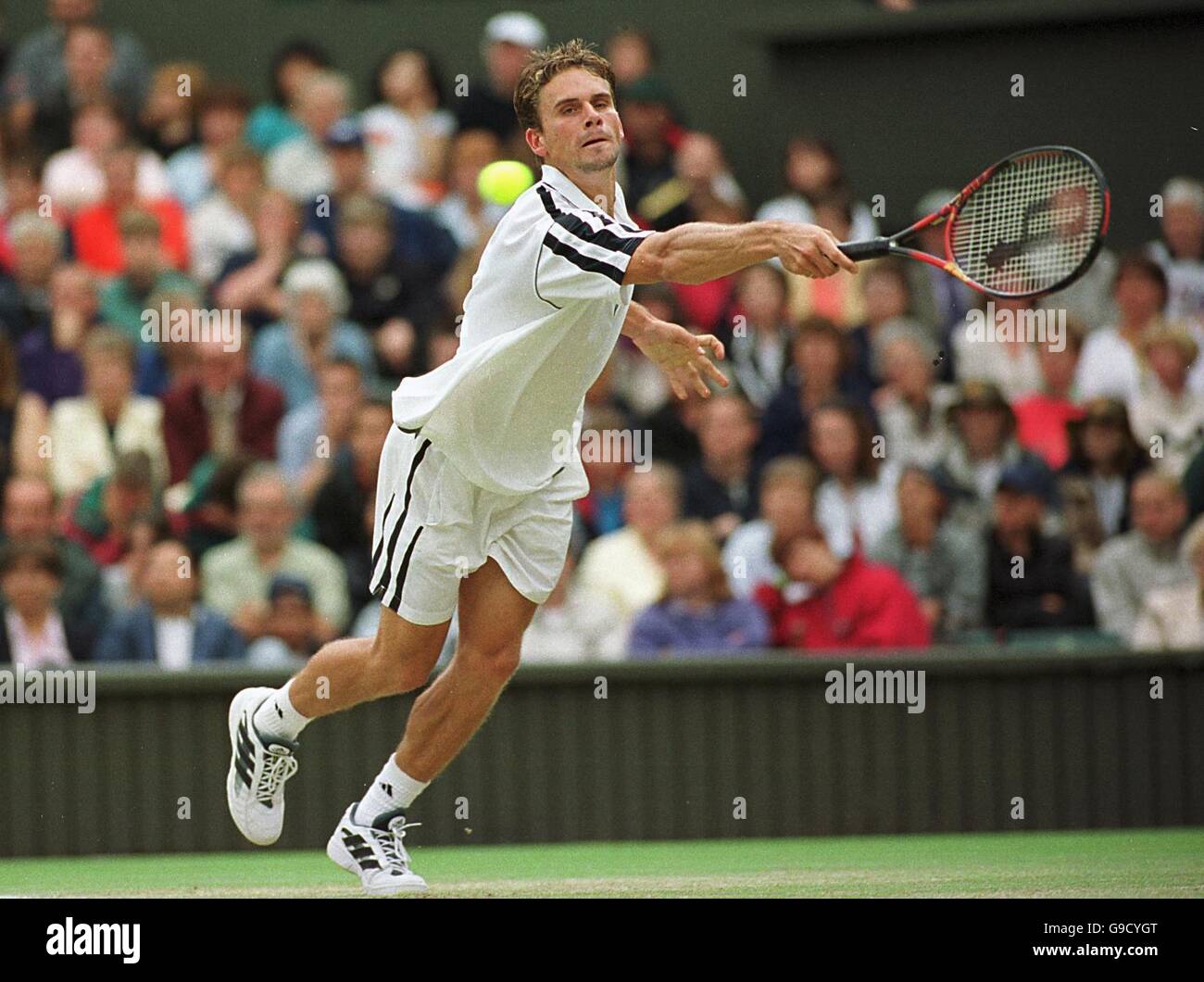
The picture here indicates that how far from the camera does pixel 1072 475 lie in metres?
8.69

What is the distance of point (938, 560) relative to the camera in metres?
8.45

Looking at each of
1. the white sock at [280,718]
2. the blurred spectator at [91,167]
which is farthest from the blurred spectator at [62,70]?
the white sock at [280,718]

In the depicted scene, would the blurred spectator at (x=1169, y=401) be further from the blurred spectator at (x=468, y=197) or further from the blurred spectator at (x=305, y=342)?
the blurred spectator at (x=305, y=342)

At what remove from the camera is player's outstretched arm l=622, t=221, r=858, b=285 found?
187 inches

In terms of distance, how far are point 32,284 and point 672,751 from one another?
3823mm

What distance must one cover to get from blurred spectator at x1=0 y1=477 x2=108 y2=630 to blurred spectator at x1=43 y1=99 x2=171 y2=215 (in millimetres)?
1998

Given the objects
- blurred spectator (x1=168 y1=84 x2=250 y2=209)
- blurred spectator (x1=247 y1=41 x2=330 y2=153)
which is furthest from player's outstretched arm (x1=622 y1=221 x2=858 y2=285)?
blurred spectator (x1=247 y1=41 x2=330 y2=153)

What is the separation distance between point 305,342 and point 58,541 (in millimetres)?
1504

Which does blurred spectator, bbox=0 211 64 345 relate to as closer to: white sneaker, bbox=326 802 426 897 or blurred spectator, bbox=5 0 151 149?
blurred spectator, bbox=5 0 151 149

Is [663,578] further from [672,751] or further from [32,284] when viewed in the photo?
[32,284]

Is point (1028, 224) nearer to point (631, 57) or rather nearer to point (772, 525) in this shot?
point (772, 525)

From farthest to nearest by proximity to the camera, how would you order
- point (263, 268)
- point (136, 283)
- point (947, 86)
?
1. point (947, 86)
2. point (263, 268)
3. point (136, 283)

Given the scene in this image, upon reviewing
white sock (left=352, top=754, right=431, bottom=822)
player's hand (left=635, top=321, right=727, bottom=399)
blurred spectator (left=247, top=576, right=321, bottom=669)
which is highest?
player's hand (left=635, top=321, right=727, bottom=399)

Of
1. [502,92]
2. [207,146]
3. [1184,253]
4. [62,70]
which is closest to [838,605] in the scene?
[1184,253]
